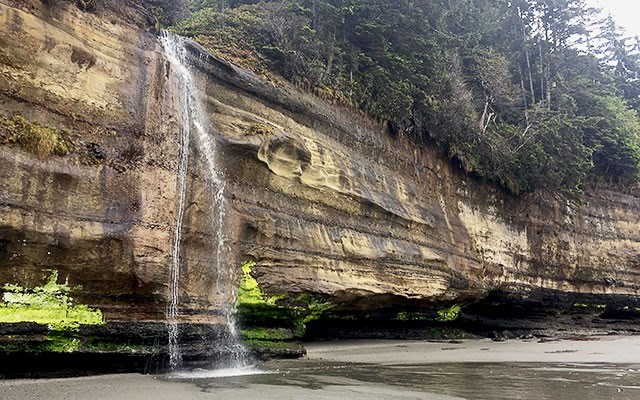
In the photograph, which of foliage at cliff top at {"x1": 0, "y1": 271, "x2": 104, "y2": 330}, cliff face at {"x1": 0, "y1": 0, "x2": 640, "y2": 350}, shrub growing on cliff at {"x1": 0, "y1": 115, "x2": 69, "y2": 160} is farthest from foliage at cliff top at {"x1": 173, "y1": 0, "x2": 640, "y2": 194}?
foliage at cliff top at {"x1": 0, "y1": 271, "x2": 104, "y2": 330}

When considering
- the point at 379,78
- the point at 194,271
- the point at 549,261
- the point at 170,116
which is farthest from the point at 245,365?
the point at 549,261

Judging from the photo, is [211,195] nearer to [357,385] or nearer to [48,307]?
[48,307]

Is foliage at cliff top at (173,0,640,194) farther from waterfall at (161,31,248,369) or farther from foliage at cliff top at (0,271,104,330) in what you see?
foliage at cliff top at (0,271,104,330)

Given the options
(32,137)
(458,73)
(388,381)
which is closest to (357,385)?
(388,381)

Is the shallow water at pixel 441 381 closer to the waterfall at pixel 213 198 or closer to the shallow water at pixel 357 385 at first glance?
the shallow water at pixel 357 385

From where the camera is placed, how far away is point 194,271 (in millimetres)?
11336

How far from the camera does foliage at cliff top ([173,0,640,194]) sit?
18203mm

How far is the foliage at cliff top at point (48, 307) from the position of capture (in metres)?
8.55

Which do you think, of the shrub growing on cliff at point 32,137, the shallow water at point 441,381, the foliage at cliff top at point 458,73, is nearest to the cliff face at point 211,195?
the shrub growing on cliff at point 32,137

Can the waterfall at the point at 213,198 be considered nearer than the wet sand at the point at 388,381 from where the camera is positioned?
No

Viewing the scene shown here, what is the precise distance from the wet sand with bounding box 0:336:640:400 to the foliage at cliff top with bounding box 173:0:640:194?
374 inches

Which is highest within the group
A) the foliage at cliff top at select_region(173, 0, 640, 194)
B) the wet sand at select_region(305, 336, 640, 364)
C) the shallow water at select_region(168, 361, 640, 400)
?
the foliage at cliff top at select_region(173, 0, 640, 194)

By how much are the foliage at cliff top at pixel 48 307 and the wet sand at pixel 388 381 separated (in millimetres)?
965

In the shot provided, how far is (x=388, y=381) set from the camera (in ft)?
29.5
